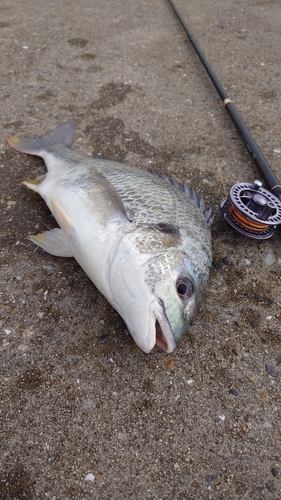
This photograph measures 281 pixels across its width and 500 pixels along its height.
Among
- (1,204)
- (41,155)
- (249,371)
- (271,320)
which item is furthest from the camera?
(41,155)

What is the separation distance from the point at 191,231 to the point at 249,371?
90 cm

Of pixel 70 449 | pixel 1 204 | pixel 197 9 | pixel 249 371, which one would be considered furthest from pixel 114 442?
pixel 197 9

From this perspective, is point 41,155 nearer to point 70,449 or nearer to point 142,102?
point 142,102

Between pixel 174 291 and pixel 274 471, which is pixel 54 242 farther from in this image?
pixel 274 471

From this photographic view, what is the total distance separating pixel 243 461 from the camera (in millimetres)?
1775

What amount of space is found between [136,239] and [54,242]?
27.6 inches

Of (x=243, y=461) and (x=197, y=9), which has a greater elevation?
(x=197, y=9)

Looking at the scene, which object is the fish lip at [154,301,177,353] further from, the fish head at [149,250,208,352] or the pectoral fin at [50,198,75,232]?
the pectoral fin at [50,198,75,232]

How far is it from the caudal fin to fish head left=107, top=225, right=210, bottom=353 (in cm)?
168

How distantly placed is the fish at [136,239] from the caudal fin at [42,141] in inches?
18.8

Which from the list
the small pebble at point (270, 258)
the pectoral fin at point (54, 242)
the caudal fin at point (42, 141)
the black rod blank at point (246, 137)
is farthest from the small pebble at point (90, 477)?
the caudal fin at point (42, 141)

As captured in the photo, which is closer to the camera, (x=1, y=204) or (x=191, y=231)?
(x=191, y=231)

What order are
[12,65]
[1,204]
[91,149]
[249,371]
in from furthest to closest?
1. [12,65]
2. [91,149]
3. [1,204]
4. [249,371]

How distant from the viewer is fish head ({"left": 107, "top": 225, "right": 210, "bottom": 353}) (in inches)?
70.1
